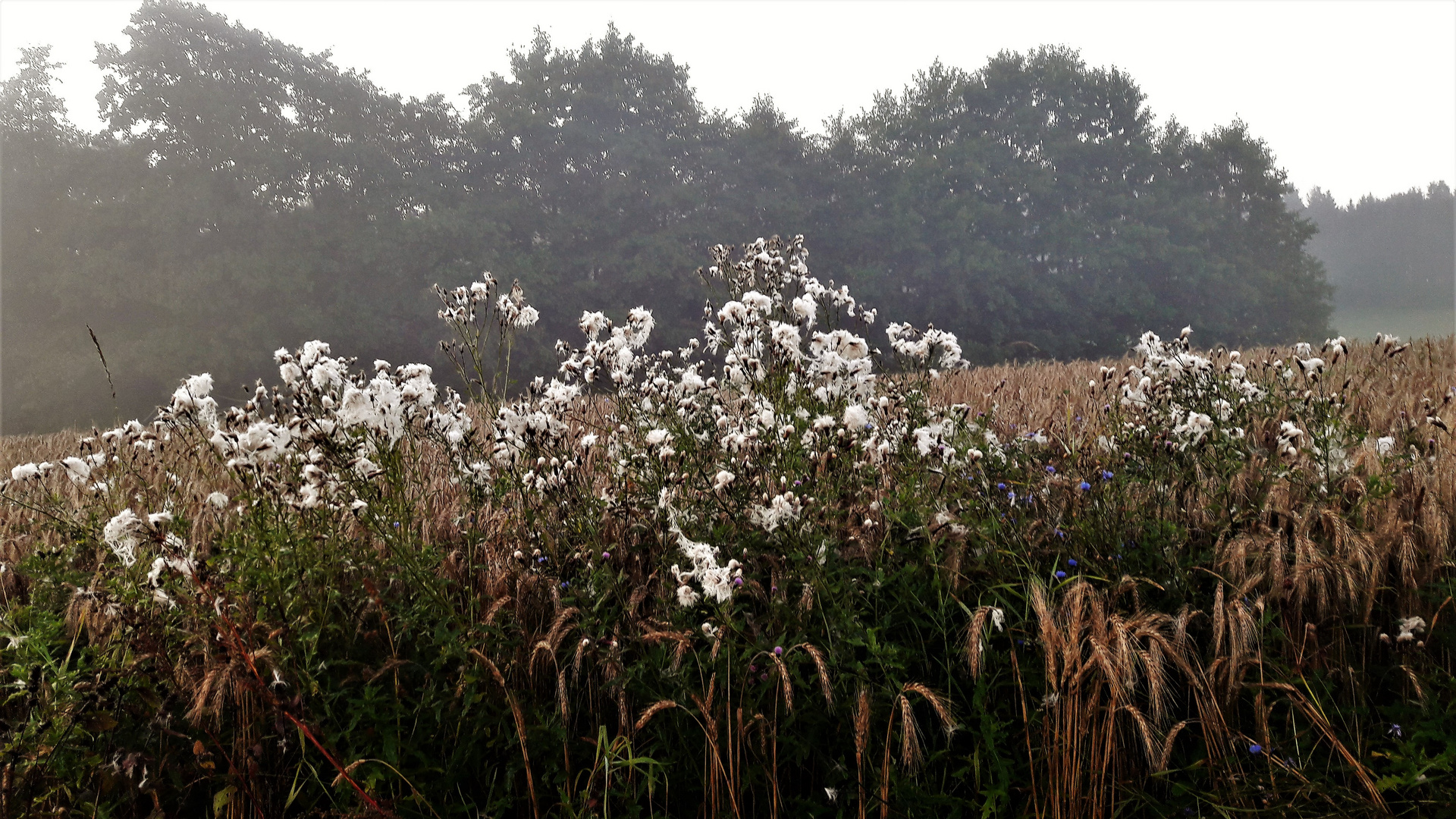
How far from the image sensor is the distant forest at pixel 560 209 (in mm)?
21344

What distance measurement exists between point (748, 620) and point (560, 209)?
2573 cm

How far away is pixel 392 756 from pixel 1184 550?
2.80m

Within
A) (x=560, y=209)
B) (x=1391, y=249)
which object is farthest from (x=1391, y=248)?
(x=560, y=209)

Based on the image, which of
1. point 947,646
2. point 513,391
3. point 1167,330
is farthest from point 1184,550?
point 1167,330

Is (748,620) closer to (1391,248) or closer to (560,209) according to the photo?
(560,209)

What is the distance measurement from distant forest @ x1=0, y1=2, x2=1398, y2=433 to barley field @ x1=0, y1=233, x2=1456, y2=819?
20746 mm

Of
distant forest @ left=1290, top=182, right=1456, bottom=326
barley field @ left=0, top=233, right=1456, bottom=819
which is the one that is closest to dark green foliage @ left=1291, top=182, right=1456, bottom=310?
distant forest @ left=1290, top=182, right=1456, bottom=326

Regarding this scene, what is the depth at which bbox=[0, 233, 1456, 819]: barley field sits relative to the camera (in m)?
1.97

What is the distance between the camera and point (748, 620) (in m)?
2.34

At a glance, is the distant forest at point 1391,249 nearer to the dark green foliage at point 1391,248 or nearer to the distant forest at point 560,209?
the dark green foliage at point 1391,248

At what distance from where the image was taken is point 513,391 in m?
23.4

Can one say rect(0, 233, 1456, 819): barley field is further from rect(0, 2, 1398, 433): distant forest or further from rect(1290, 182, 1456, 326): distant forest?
rect(1290, 182, 1456, 326): distant forest

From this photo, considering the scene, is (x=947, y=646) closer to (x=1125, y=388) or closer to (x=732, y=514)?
(x=732, y=514)

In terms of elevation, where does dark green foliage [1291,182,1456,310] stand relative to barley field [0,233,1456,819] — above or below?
above
